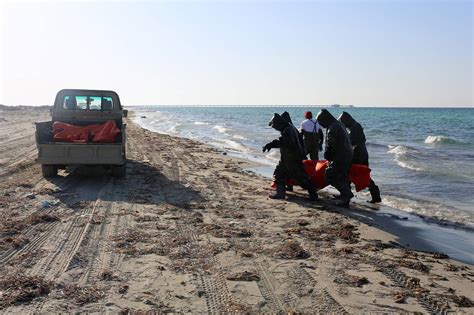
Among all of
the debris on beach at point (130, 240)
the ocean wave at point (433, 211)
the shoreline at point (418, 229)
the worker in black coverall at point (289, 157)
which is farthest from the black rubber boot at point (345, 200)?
the debris on beach at point (130, 240)

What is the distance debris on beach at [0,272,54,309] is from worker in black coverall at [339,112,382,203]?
659cm

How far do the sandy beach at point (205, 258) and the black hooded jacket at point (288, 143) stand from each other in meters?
0.85

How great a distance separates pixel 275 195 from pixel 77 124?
18.8ft

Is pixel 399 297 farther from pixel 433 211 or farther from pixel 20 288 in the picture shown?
pixel 433 211

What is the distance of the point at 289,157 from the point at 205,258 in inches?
166

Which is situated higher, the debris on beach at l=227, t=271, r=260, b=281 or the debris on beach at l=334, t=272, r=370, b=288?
the debris on beach at l=227, t=271, r=260, b=281

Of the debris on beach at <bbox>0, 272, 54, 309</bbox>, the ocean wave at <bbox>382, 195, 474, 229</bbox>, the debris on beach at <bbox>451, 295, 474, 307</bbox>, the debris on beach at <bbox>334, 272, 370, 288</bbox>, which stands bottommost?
the ocean wave at <bbox>382, 195, 474, 229</bbox>

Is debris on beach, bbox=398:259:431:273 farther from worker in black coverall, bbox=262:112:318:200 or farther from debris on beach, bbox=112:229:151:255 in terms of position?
worker in black coverall, bbox=262:112:318:200

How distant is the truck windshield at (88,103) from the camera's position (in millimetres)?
11776

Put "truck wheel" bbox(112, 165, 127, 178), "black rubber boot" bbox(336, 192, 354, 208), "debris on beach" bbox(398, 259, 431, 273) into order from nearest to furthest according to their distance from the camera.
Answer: "debris on beach" bbox(398, 259, 431, 273), "black rubber boot" bbox(336, 192, 354, 208), "truck wheel" bbox(112, 165, 127, 178)

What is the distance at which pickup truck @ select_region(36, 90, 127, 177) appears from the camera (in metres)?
10.1

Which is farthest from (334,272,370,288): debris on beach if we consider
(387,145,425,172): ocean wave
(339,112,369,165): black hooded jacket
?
(387,145,425,172): ocean wave

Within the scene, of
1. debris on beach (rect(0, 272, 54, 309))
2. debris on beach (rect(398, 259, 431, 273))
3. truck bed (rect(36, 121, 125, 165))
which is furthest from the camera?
truck bed (rect(36, 121, 125, 165))

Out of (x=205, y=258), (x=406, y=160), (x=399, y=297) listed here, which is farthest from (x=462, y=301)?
(x=406, y=160)
